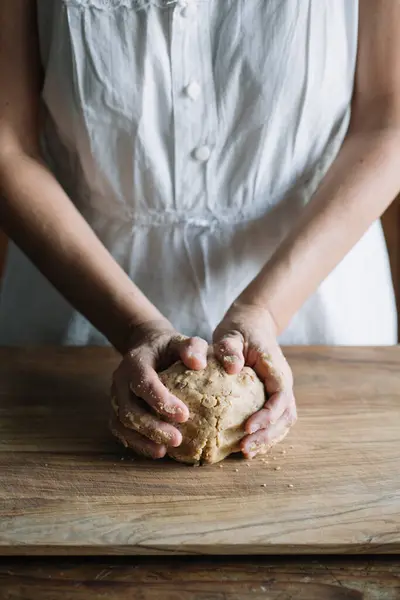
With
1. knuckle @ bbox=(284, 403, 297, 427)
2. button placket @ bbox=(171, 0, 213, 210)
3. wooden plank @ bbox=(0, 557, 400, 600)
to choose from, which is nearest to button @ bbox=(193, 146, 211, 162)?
button placket @ bbox=(171, 0, 213, 210)

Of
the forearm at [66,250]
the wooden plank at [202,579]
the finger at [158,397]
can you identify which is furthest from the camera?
the forearm at [66,250]

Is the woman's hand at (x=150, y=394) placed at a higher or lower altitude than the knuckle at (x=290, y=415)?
higher

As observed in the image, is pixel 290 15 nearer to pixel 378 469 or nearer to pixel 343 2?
pixel 343 2

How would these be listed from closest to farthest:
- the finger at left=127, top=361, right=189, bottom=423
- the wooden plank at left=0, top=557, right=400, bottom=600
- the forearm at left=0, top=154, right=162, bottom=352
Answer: the wooden plank at left=0, top=557, right=400, bottom=600 < the finger at left=127, top=361, right=189, bottom=423 < the forearm at left=0, top=154, right=162, bottom=352

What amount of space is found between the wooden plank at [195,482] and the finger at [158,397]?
0.07 meters

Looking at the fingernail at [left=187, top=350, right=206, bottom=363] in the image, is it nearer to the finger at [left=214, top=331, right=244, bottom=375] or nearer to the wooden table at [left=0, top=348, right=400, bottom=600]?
the finger at [left=214, top=331, right=244, bottom=375]

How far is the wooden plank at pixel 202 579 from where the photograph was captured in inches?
26.5

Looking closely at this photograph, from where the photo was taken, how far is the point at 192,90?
0.99m

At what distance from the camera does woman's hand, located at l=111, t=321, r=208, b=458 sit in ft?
2.68

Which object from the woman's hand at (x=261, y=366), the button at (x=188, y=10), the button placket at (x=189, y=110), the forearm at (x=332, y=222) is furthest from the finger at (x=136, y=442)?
the button at (x=188, y=10)

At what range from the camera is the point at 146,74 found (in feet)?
3.24

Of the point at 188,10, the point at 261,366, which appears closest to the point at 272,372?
the point at 261,366

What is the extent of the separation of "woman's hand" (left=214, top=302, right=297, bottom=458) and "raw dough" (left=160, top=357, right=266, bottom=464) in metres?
0.01

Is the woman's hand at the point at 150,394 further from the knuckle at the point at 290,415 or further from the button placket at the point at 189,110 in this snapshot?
the button placket at the point at 189,110
